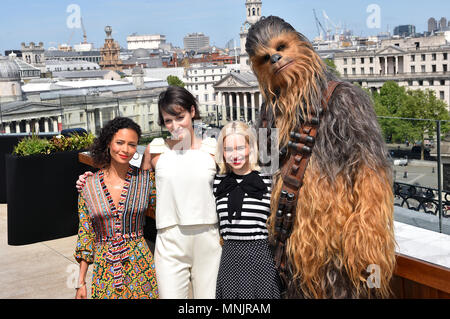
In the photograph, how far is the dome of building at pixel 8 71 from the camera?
4506 cm

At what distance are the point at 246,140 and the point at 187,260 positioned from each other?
60cm

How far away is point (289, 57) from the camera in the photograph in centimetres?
230

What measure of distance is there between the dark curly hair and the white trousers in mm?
551

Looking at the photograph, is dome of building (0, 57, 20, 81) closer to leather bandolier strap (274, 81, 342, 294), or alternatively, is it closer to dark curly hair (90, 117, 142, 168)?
dark curly hair (90, 117, 142, 168)

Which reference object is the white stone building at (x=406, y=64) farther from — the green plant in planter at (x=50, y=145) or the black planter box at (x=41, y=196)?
the black planter box at (x=41, y=196)

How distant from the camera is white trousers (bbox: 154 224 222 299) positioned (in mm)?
2543

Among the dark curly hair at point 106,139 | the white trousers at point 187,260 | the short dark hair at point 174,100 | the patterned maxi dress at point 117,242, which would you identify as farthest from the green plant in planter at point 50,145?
the white trousers at point 187,260

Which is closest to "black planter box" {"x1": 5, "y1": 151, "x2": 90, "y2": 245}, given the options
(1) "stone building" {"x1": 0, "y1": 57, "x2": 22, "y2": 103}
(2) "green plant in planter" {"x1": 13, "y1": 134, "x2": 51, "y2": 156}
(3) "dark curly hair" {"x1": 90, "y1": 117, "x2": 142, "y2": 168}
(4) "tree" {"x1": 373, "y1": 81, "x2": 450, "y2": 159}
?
(2) "green plant in planter" {"x1": 13, "y1": 134, "x2": 51, "y2": 156}

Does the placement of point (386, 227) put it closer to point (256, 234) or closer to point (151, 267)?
point (256, 234)

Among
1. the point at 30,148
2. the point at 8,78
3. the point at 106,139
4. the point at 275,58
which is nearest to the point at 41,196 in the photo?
the point at 30,148

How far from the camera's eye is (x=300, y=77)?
2.31 meters

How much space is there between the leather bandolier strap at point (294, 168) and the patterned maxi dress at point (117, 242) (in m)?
0.78
